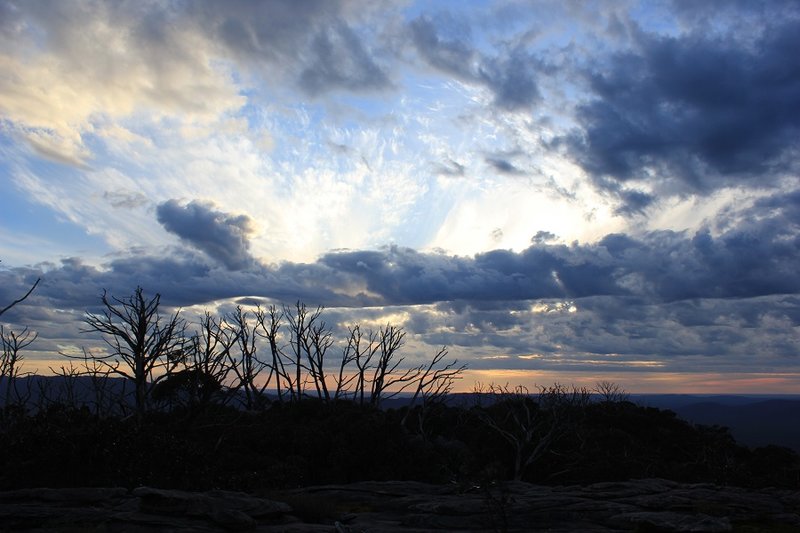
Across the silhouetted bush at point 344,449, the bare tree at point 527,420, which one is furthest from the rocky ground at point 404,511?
the bare tree at point 527,420

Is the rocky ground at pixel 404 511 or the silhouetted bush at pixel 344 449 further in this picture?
the silhouetted bush at pixel 344 449

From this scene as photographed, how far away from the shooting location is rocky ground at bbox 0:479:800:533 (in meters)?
13.6

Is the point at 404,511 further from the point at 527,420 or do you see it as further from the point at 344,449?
the point at 527,420

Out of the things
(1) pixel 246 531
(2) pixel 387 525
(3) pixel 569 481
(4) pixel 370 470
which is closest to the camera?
(1) pixel 246 531

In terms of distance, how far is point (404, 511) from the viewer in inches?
692

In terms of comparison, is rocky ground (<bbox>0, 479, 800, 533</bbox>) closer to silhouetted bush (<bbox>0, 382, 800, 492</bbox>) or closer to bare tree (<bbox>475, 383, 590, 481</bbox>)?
silhouetted bush (<bbox>0, 382, 800, 492</bbox>)

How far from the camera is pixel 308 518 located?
53.1 ft

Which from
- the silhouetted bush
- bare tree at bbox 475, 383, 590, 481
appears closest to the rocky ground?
the silhouetted bush

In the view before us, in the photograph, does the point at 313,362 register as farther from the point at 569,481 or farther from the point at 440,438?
the point at 569,481

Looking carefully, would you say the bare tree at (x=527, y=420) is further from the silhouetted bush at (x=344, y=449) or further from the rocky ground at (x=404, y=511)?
the rocky ground at (x=404, y=511)

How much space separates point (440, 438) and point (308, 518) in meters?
25.3

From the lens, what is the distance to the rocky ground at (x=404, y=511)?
13.6m

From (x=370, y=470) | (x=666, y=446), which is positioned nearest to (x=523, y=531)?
(x=370, y=470)

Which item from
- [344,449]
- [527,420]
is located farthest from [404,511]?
[527,420]
